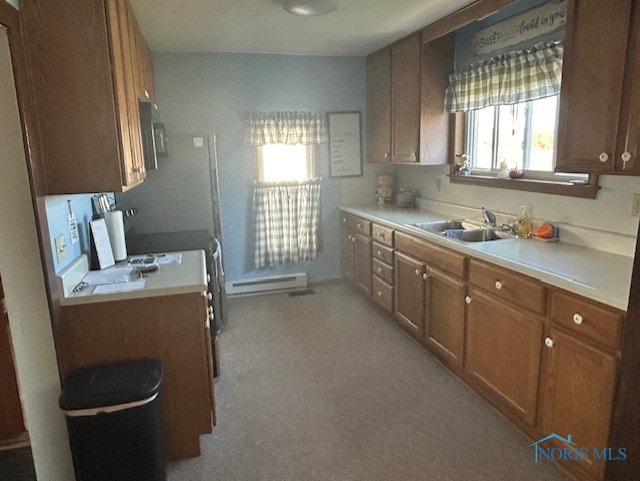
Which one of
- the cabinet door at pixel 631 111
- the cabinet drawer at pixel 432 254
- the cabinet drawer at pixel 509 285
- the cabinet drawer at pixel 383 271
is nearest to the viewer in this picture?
the cabinet door at pixel 631 111

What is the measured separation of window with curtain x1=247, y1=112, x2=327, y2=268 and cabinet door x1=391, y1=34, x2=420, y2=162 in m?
0.79

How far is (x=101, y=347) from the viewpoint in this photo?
1949mm

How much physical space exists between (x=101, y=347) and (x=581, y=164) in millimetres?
2352

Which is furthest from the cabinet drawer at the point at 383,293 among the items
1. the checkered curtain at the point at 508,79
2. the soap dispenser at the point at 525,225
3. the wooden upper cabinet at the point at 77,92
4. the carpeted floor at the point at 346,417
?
the wooden upper cabinet at the point at 77,92

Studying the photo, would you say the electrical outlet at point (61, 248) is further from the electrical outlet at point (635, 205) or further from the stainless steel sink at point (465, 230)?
the electrical outlet at point (635, 205)

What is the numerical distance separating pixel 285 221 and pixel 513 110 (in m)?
2.27

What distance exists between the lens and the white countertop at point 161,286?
1.91 meters

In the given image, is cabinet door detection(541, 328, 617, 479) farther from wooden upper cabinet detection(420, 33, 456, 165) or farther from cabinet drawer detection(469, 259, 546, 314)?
wooden upper cabinet detection(420, 33, 456, 165)

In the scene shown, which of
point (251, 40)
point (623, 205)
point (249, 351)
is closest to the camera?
point (623, 205)

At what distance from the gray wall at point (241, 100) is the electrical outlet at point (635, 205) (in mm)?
2680

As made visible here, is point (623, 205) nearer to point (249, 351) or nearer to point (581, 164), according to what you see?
point (581, 164)

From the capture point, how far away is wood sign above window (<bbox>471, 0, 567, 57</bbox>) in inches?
98.3

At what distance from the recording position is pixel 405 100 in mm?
3678

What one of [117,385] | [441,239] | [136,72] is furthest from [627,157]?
[136,72]
